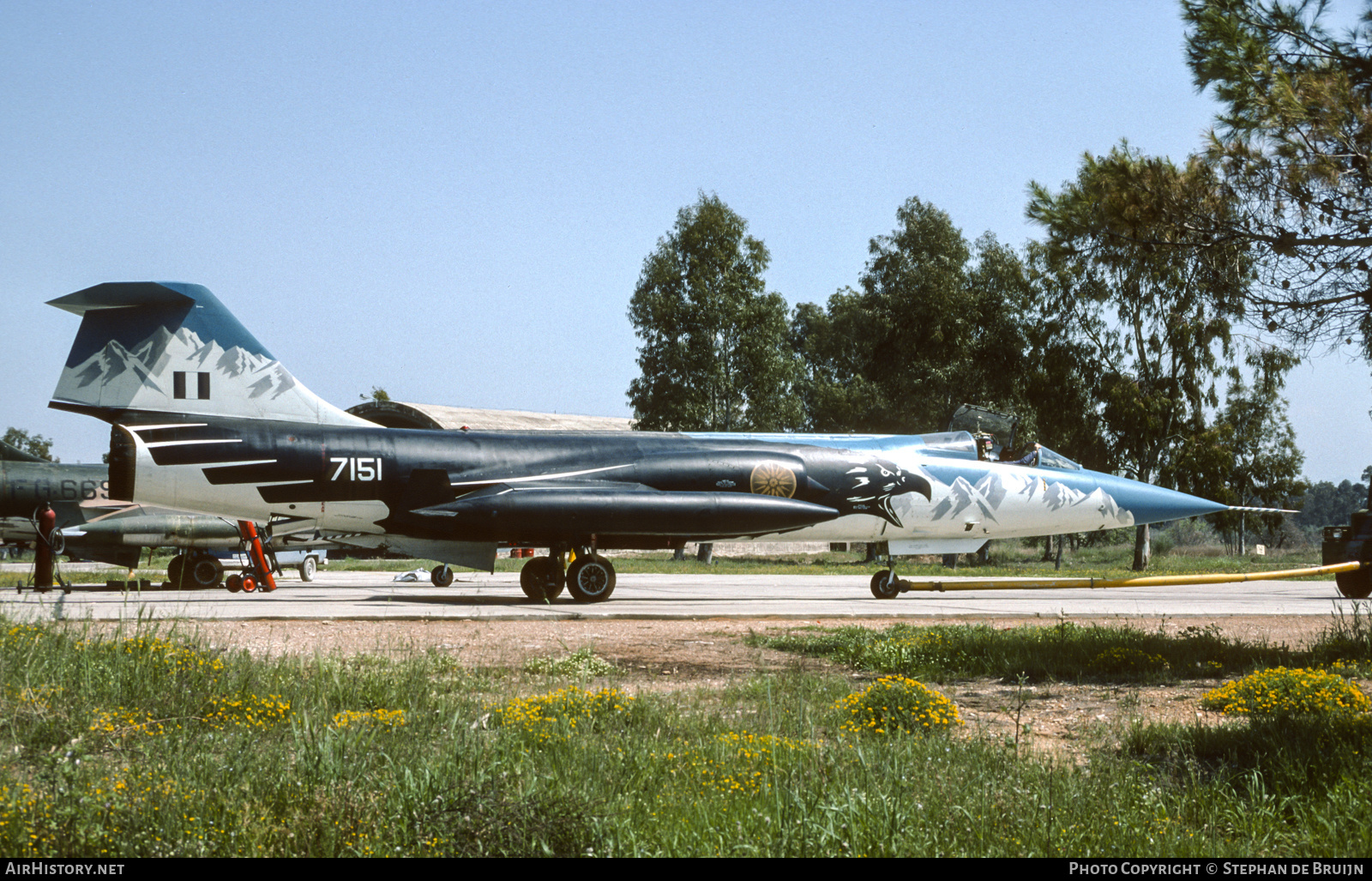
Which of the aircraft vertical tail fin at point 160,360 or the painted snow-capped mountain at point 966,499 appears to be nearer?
the aircraft vertical tail fin at point 160,360

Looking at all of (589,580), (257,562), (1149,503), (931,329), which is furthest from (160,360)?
(931,329)

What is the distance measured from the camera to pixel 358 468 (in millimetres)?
13570

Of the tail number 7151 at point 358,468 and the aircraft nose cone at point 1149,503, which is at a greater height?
the tail number 7151 at point 358,468

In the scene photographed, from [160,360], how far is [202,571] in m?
8.69

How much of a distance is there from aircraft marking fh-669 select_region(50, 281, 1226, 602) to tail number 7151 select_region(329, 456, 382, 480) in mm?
24

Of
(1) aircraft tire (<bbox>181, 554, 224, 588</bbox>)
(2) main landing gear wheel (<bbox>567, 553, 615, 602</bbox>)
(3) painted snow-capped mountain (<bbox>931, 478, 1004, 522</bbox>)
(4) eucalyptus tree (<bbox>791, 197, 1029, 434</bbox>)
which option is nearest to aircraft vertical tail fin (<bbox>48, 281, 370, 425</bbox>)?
(2) main landing gear wheel (<bbox>567, 553, 615, 602</bbox>)

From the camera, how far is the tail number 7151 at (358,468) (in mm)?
13469

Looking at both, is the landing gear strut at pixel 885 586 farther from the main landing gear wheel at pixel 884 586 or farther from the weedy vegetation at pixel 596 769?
the weedy vegetation at pixel 596 769

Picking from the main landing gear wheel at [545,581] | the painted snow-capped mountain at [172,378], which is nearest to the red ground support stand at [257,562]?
the painted snow-capped mountain at [172,378]

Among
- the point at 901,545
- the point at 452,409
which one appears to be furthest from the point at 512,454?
the point at 452,409

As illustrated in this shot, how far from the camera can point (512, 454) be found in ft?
48.2

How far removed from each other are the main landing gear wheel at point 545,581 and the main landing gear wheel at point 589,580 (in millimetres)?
155

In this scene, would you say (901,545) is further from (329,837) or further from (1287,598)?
(329,837)

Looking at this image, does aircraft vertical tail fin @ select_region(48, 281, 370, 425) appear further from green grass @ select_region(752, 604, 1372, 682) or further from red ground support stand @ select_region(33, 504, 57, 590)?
green grass @ select_region(752, 604, 1372, 682)
